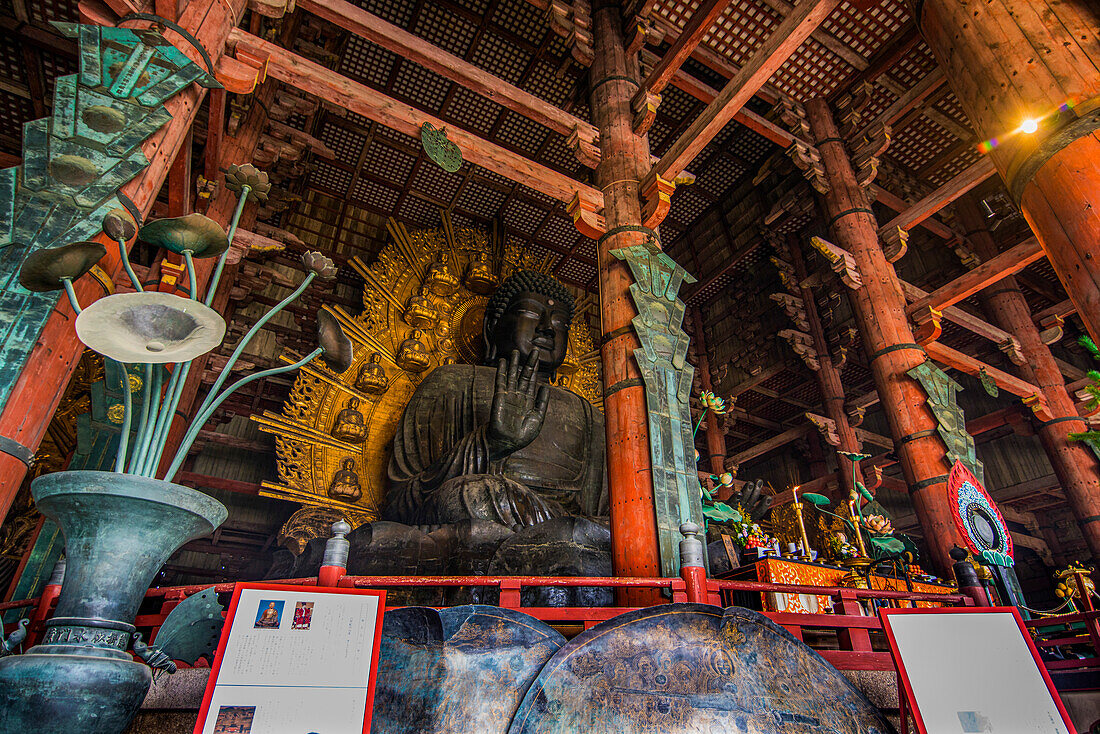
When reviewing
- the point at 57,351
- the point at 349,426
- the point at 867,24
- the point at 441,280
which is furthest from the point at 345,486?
the point at 867,24

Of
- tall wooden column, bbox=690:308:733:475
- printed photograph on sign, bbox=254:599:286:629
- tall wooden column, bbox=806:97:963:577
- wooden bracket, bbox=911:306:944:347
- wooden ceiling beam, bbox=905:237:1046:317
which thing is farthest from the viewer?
tall wooden column, bbox=690:308:733:475

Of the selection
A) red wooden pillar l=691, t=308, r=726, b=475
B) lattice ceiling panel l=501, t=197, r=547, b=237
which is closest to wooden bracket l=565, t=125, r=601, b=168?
lattice ceiling panel l=501, t=197, r=547, b=237

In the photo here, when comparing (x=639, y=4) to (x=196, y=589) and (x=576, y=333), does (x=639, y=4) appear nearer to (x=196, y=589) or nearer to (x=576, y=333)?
(x=576, y=333)

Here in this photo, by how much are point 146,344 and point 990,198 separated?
873cm

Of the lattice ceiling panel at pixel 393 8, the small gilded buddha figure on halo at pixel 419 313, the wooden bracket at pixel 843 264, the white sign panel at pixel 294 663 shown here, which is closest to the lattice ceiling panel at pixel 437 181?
the lattice ceiling panel at pixel 393 8

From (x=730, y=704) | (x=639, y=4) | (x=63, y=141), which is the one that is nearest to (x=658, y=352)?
(x=730, y=704)

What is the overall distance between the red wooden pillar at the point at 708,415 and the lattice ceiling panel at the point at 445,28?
498 cm

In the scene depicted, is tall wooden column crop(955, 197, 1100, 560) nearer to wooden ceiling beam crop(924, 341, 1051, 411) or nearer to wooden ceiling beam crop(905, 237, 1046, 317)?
wooden ceiling beam crop(924, 341, 1051, 411)

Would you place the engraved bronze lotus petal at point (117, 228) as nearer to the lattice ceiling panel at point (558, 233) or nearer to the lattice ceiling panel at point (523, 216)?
the lattice ceiling panel at point (523, 216)

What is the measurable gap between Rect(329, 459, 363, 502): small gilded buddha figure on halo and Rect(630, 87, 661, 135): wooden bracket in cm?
385

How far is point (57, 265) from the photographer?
200 cm

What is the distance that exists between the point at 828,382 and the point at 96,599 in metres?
7.69

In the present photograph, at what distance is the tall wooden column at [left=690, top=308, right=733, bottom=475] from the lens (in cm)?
800

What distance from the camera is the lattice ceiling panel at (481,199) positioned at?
25.5ft
